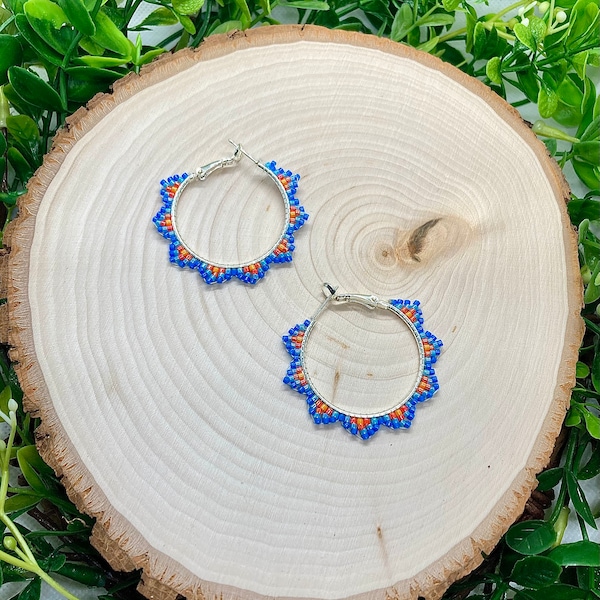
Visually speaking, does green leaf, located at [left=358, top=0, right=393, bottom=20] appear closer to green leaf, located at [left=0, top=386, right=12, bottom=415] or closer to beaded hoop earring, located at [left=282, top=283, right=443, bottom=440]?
beaded hoop earring, located at [left=282, top=283, right=443, bottom=440]

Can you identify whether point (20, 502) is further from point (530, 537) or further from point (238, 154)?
point (530, 537)

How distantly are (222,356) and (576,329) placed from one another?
555mm

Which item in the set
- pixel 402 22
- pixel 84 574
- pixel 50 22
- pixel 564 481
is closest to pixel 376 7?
pixel 402 22

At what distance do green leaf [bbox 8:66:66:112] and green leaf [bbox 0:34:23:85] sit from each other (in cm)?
4

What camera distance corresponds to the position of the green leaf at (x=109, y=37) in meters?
1.09

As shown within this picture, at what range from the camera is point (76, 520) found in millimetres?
1050

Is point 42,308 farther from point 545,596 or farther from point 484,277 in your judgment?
point 545,596

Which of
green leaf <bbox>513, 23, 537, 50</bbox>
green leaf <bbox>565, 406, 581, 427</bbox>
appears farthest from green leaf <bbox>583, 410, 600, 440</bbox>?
green leaf <bbox>513, 23, 537, 50</bbox>

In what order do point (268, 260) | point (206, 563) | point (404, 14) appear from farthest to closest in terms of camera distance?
1. point (404, 14)
2. point (268, 260)
3. point (206, 563)

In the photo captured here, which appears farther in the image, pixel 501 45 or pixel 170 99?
pixel 501 45

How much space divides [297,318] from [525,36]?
2.11ft

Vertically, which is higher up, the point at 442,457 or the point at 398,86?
the point at 398,86

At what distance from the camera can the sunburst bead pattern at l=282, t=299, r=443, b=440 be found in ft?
3.19

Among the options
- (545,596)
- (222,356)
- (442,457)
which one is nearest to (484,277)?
(442,457)
